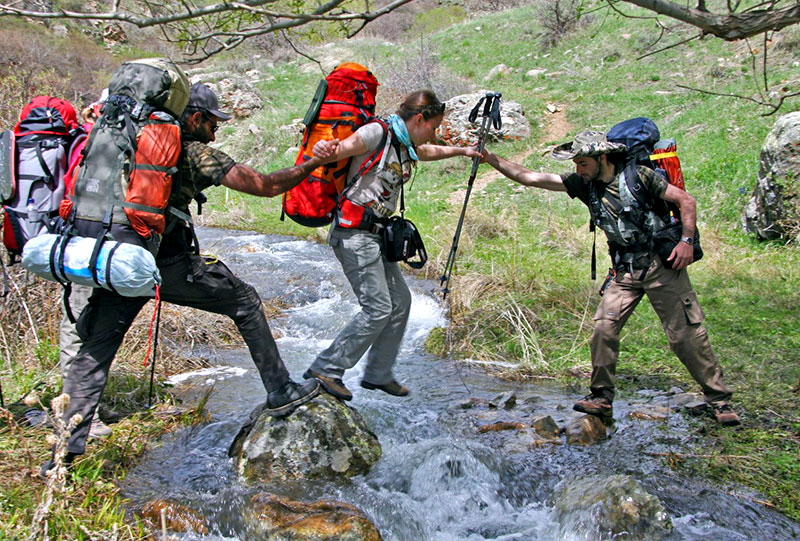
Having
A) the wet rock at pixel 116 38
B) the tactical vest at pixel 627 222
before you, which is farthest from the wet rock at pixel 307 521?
the wet rock at pixel 116 38

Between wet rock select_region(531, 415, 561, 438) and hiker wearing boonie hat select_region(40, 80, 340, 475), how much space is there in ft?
5.23

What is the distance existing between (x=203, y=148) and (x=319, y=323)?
461 cm

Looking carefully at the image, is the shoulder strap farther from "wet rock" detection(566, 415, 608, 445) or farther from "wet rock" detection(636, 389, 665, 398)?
"wet rock" detection(636, 389, 665, 398)

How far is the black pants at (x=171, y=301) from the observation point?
3477mm

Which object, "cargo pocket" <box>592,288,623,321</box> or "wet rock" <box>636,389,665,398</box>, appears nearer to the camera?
"cargo pocket" <box>592,288,623,321</box>

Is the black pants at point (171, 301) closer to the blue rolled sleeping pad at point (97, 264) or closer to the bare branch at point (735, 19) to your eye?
the blue rolled sleeping pad at point (97, 264)

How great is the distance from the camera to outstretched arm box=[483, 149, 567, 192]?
185 inches

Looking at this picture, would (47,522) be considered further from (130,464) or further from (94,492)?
(130,464)

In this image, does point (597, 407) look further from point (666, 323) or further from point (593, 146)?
point (593, 146)

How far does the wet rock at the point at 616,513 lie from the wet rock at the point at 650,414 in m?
1.21

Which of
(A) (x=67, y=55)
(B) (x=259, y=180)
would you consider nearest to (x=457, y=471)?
(B) (x=259, y=180)

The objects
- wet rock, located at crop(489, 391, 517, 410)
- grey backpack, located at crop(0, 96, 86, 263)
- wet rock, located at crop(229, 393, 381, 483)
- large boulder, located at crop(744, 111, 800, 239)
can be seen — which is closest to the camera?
grey backpack, located at crop(0, 96, 86, 263)

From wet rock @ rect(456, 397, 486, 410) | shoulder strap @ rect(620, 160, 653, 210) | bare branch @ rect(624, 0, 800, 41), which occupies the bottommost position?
wet rock @ rect(456, 397, 486, 410)

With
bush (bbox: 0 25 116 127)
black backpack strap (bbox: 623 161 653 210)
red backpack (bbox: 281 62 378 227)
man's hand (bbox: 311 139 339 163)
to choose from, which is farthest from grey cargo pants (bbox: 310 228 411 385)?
bush (bbox: 0 25 116 127)
